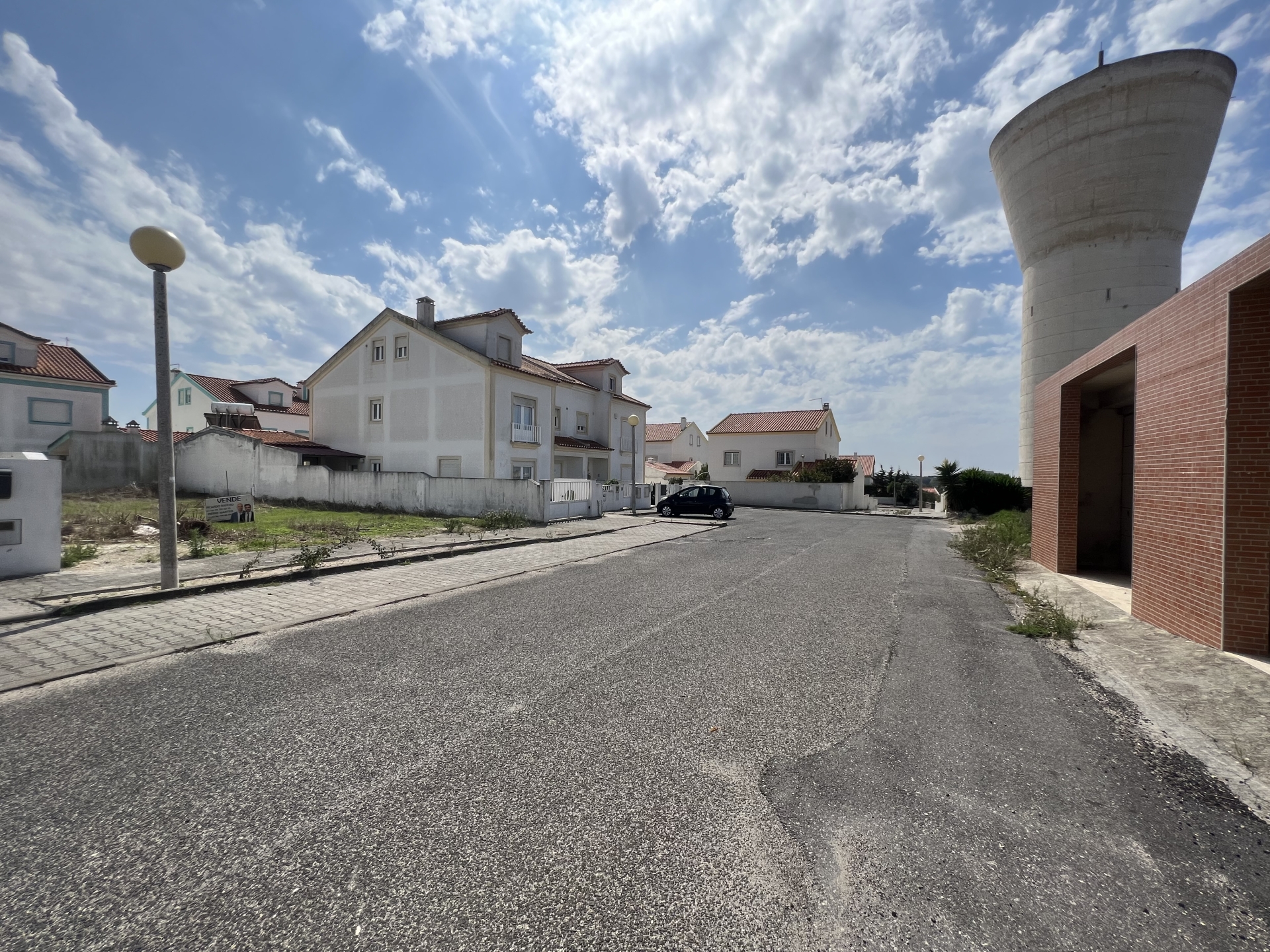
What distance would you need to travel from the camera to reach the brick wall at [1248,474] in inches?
224

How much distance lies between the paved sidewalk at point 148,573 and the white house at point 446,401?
397 inches

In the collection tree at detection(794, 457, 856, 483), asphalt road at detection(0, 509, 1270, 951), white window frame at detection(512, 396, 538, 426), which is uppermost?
white window frame at detection(512, 396, 538, 426)

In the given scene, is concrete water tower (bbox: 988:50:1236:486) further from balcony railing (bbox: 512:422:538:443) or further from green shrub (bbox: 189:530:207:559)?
green shrub (bbox: 189:530:207:559)

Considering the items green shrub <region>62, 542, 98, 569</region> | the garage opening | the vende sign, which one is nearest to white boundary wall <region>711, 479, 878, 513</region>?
the garage opening

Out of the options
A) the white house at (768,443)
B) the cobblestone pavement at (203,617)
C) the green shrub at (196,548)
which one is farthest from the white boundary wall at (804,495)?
the green shrub at (196,548)

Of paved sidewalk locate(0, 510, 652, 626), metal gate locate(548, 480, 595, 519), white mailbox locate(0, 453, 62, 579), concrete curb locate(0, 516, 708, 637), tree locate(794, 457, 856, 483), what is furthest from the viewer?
tree locate(794, 457, 856, 483)

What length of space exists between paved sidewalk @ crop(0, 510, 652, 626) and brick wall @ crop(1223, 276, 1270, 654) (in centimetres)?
1203

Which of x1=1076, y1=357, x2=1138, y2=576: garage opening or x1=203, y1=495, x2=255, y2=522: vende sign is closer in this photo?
x1=1076, y1=357, x2=1138, y2=576: garage opening

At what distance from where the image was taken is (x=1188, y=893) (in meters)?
2.46

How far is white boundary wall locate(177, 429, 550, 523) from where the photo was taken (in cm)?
1978

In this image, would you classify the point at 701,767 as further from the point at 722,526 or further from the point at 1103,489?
the point at 722,526

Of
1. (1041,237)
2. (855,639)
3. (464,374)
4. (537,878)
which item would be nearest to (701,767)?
(537,878)

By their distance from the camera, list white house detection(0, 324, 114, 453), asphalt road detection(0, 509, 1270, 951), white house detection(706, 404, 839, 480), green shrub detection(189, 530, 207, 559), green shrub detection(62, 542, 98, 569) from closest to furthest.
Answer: asphalt road detection(0, 509, 1270, 951) < green shrub detection(62, 542, 98, 569) < green shrub detection(189, 530, 207, 559) < white house detection(0, 324, 114, 453) < white house detection(706, 404, 839, 480)

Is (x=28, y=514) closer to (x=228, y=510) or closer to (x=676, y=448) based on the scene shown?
(x=228, y=510)
